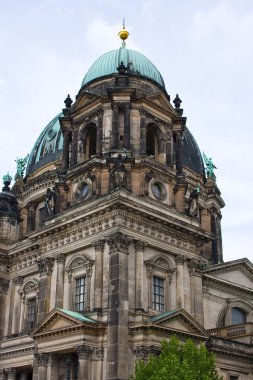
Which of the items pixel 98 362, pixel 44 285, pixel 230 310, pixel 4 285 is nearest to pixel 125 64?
pixel 44 285

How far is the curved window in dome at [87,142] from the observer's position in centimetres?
4019

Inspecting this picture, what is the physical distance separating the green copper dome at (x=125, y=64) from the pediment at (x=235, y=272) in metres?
13.1

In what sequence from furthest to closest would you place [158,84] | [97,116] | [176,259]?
[158,84], [97,116], [176,259]

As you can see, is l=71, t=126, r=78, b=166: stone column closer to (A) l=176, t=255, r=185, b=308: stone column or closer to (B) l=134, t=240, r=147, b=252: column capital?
(B) l=134, t=240, r=147, b=252: column capital

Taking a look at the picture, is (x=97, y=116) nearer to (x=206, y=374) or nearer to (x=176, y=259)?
(x=176, y=259)

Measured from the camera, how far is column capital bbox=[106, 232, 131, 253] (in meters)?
33.6

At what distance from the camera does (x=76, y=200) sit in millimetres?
38312

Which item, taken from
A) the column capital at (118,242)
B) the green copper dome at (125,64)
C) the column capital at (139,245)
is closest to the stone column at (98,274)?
the column capital at (118,242)

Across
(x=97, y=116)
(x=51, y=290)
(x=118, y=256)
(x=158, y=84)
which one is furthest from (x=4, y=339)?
(x=158, y=84)

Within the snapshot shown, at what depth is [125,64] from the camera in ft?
140

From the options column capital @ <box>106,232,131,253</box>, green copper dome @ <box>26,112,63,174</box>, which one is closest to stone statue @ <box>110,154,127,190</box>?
column capital @ <box>106,232,131,253</box>

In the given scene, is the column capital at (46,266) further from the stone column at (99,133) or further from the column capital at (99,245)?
the stone column at (99,133)

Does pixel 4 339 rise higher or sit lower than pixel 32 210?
lower

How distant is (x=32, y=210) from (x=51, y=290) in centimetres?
1511
